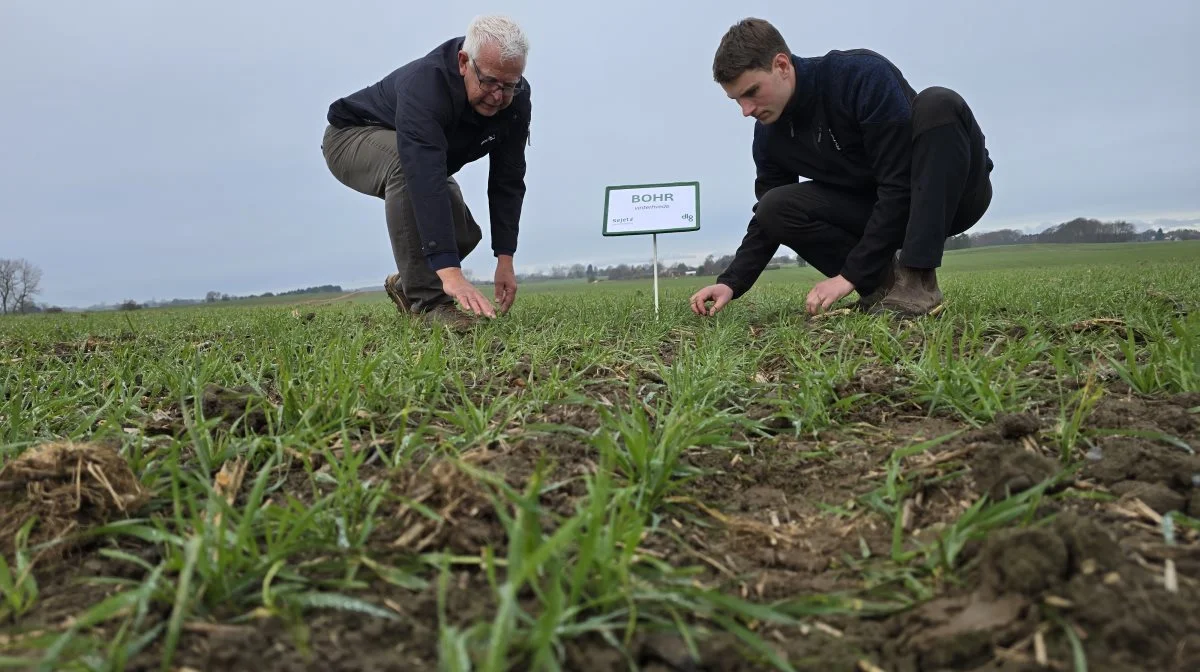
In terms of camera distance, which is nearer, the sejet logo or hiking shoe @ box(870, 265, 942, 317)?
hiking shoe @ box(870, 265, 942, 317)

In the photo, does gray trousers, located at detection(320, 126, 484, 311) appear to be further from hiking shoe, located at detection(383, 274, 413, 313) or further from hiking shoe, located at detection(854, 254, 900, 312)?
hiking shoe, located at detection(854, 254, 900, 312)

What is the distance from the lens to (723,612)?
1003 mm

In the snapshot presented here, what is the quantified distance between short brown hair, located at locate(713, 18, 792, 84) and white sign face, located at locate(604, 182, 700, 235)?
166cm

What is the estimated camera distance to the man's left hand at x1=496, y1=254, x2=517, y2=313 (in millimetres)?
4672

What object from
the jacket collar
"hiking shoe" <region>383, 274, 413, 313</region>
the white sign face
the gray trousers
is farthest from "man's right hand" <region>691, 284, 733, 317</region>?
"hiking shoe" <region>383, 274, 413, 313</region>

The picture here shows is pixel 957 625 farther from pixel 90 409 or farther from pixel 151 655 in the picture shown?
pixel 90 409

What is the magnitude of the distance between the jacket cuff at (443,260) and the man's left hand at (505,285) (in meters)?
0.86

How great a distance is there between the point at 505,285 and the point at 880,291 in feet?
7.47

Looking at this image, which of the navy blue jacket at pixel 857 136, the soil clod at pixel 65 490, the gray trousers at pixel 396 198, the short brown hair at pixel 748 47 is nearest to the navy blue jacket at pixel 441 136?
the gray trousers at pixel 396 198

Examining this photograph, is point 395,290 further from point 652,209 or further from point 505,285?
point 652,209

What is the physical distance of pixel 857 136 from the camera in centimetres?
383

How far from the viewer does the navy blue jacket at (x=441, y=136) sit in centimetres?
384

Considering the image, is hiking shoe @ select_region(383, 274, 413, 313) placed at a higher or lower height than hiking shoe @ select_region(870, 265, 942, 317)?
higher

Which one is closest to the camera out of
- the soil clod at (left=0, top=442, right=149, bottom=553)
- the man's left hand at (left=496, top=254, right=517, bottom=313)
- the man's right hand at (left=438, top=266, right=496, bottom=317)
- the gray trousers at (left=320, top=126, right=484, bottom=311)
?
the soil clod at (left=0, top=442, right=149, bottom=553)
